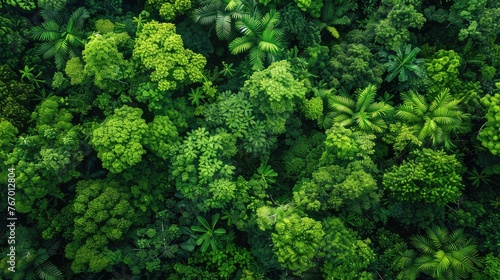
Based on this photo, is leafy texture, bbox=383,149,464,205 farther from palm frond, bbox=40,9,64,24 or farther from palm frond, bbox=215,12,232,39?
palm frond, bbox=40,9,64,24

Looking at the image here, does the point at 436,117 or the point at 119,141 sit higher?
the point at 436,117

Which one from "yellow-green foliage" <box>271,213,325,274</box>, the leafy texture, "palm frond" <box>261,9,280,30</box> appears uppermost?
"palm frond" <box>261,9,280,30</box>

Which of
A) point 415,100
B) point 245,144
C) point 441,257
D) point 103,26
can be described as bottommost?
point 441,257

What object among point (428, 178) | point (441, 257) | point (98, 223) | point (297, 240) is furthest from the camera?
point (441, 257)

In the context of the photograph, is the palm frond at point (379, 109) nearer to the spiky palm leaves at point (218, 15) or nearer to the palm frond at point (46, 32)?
the spiky palm leaves at point (218, 15)

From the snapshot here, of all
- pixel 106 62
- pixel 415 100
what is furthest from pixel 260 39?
pixel 415 100

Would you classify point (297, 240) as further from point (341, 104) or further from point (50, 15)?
point (50, 15)

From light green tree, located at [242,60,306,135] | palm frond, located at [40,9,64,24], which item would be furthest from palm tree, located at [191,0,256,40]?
palm frond, located at [40,9,64,24]

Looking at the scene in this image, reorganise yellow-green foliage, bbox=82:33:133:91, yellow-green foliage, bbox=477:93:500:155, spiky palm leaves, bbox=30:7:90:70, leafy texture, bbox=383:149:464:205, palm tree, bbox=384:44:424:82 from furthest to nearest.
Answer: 1. palm tree, bbox=384:44:424:82
2. spiky palm leaves, bbox=30:7:90:70
3. leafy texture, bbox=383:149:464:205
4. yellow-green foliage, bbox=477:93:500:155
5. yellow-green foliage, bbox=82:33:133:91

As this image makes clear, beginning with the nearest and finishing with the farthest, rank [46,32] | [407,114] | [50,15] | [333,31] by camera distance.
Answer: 1. [46,32]
2. [50,15]
3. [407,114]
4. [333,31]
